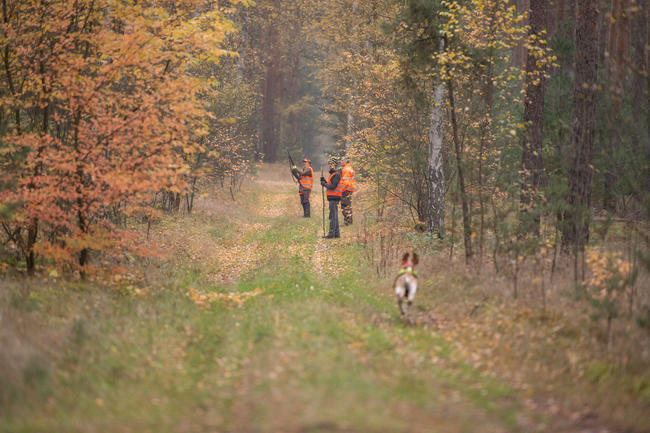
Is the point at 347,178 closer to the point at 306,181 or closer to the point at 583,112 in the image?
the point at 306,181

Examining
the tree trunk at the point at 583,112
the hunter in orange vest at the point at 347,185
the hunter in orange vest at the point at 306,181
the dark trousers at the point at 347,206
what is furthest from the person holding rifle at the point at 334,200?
the tree trunk at the point at 583,112

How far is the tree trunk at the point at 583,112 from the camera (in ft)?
33.9

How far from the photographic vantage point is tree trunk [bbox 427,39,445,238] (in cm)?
1452

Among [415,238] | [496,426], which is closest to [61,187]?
[496,426]

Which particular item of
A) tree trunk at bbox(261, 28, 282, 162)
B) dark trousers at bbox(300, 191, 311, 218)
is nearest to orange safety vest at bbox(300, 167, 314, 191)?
dark trousers at bbox(300, 191, 311, 218)

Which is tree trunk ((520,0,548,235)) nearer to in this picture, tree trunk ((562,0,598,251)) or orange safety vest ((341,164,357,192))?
tree trunk ((562,0,598,251))

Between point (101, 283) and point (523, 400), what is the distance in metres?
7.95

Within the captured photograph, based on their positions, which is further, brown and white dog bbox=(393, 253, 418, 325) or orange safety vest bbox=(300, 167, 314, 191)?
orange safety vest bbox=(300, 167, 314, 191)

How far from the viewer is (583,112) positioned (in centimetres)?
1059

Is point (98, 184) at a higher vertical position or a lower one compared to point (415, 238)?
higher

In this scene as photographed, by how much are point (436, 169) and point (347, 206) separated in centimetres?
520

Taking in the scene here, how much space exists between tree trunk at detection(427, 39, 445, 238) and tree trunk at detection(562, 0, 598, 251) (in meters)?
4.28

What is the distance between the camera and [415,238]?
1465 centimetres

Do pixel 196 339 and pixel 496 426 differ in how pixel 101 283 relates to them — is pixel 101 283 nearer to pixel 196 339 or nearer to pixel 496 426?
pixel 196 339
